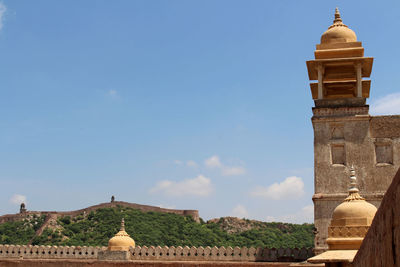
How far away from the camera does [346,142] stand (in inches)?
608

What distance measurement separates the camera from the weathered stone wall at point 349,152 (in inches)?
592

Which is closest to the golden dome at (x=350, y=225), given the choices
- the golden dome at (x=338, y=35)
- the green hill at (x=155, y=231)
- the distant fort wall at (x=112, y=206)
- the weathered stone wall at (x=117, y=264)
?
the weathered stone wall at (x=117, y=264)

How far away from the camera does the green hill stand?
37906mm

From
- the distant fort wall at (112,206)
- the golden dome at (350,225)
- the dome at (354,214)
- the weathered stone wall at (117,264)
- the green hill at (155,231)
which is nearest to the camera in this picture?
the golden dome at (350,225)

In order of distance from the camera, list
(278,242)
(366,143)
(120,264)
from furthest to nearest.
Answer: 1. (278,242)
2. (366,143)
3. (120,264)

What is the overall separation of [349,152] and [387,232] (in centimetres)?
1300

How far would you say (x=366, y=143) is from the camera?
50.5 ft

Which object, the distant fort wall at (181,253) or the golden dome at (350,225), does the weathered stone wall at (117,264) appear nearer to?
the golden dome at (350,225)

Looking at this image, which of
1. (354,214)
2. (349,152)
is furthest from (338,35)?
(354,214)

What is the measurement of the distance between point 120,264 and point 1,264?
3.69 m

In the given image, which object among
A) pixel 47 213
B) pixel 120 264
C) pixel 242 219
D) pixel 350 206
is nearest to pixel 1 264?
pixel 120 264

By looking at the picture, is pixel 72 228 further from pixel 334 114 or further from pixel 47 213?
pixel 334 114

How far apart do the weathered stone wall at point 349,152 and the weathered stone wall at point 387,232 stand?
11723 mm

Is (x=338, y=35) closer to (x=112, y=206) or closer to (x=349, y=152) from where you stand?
(x=349, y=152)
